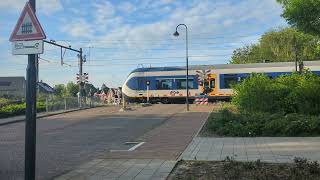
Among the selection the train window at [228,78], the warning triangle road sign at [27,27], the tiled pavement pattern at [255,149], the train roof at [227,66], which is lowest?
the tiled pavement pattern at [255,149]

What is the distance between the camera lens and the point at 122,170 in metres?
10.7

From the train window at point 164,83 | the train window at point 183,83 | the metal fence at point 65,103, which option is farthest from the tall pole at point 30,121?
the train window at point 164,83

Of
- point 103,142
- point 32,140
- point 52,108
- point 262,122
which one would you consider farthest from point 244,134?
point 52,108

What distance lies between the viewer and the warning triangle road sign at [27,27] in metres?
8.28

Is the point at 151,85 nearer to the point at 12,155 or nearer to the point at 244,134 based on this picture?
the point at 244,134

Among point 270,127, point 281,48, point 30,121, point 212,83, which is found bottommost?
point 270,127

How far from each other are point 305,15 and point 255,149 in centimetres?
460

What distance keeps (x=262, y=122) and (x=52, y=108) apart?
25.5 m

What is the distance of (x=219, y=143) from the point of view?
15812 millimetres

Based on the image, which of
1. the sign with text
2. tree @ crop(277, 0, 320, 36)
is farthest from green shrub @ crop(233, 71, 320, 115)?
the sign with text

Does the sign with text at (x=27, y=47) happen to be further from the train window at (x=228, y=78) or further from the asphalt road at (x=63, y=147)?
the train window at (x=228, y=78)

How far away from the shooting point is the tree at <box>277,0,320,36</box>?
50.3ft

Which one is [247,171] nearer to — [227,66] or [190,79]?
[227,66]

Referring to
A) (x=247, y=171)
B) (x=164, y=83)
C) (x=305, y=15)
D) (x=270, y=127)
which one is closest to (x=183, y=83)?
(x=164, y=83)
